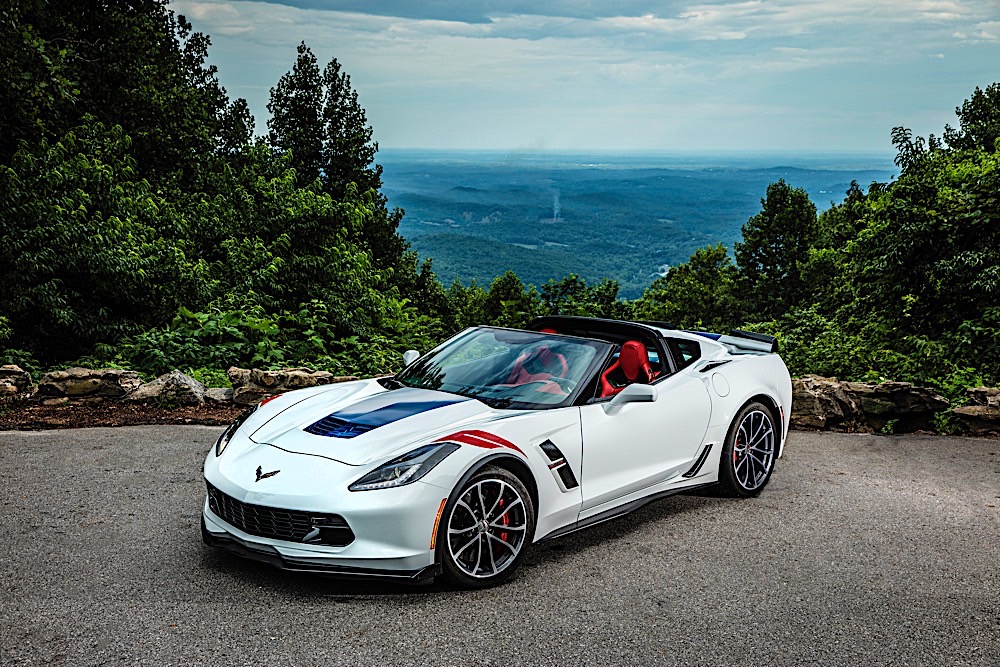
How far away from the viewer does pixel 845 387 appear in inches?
384

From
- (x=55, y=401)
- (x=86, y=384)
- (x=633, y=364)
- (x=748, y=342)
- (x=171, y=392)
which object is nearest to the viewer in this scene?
(x=633, y=364)

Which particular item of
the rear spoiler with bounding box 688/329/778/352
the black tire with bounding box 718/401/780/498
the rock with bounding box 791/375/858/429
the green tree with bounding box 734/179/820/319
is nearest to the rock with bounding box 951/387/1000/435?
the rock with bounding box 791/375/858/429

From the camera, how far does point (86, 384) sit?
367 inches

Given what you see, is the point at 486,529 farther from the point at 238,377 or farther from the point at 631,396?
the point at 238,377

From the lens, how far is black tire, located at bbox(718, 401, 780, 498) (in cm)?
632

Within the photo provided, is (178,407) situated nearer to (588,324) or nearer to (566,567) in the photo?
(588,324)

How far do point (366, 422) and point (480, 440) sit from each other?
2.34 feet

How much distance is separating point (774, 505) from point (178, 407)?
20.6 ft

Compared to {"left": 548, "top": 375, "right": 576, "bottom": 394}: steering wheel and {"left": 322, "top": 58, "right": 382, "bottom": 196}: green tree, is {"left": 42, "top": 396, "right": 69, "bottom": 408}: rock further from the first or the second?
{"left": 322, "top": 58, "right": 382, "bottom": 196}: green tree

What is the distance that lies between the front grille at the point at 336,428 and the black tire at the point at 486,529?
716mm

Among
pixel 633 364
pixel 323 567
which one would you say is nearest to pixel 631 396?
pixel 633 364

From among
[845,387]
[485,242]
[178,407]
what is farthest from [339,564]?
[485,242]

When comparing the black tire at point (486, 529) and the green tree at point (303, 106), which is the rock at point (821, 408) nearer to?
the black tire at point (486, 529)

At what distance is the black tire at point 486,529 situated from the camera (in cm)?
448
